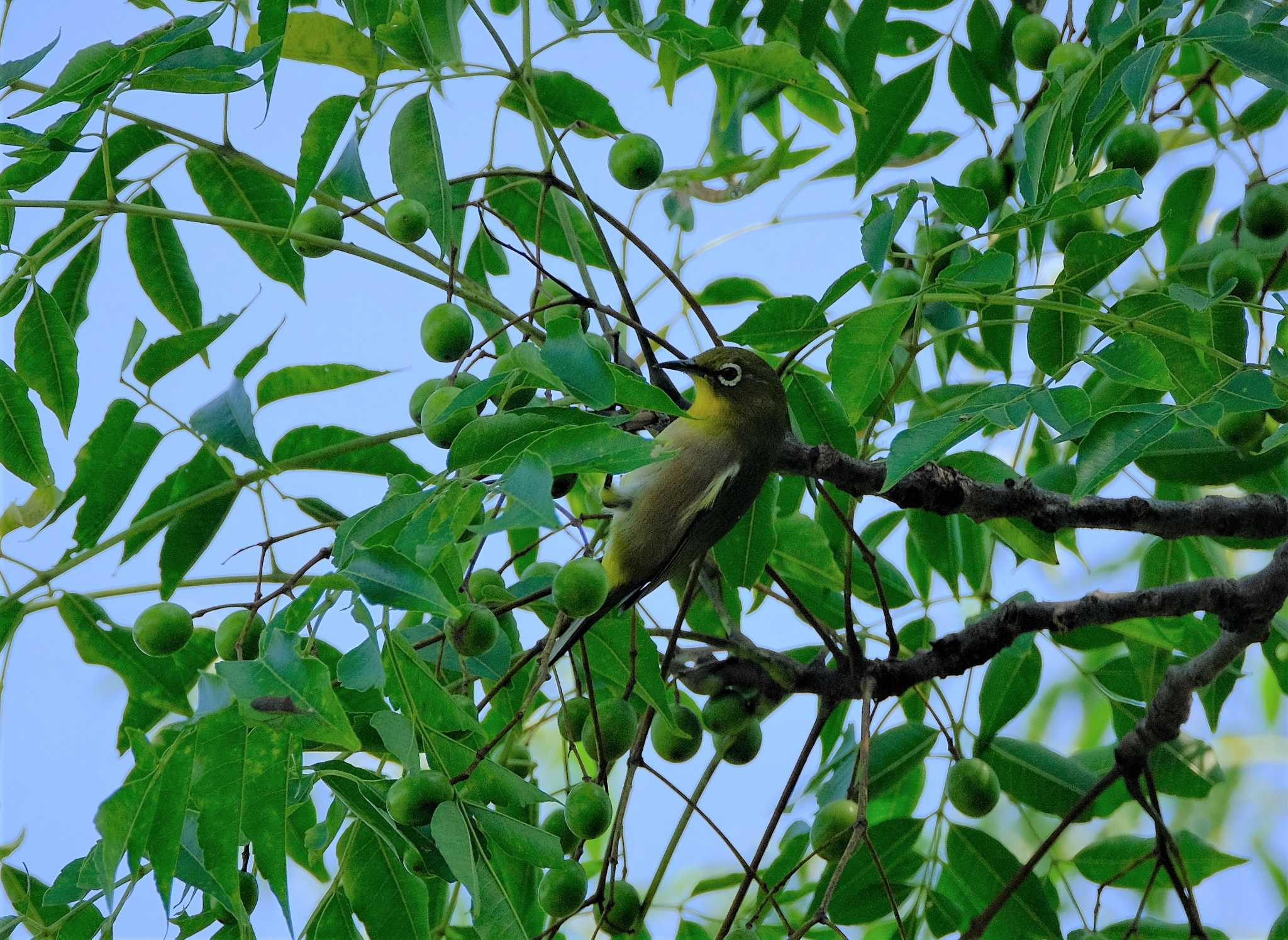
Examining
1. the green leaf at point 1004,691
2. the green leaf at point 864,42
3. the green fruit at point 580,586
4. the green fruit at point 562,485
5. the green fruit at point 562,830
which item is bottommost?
the green fruit at point 562,830

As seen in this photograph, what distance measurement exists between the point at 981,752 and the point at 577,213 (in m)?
1.34

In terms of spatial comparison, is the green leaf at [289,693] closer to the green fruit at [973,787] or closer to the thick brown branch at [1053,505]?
the thick brown branch at [1053,505]

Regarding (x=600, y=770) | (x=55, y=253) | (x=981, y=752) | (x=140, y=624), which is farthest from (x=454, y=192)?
(x=981, y=752)

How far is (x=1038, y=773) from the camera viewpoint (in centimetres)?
244

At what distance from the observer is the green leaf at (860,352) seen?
1.86m

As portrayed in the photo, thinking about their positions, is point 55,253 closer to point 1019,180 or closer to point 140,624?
point 140,624

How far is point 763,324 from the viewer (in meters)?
2.04

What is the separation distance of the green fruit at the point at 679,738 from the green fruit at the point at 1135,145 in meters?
1.30

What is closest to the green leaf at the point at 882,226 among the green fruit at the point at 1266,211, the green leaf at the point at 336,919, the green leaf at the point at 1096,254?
the green leaf at the point at 1096,254

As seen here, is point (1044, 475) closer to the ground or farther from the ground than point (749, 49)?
closer to the ground

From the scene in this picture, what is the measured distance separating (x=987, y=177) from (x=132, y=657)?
6.20ft

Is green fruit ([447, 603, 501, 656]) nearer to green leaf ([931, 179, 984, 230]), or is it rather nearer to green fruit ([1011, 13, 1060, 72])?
green leaf ([931, 179, 984, 230])

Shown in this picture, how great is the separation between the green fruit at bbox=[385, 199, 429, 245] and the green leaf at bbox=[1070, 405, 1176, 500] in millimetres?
1084

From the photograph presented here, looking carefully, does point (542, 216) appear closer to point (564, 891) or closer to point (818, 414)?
point (818, 414)
